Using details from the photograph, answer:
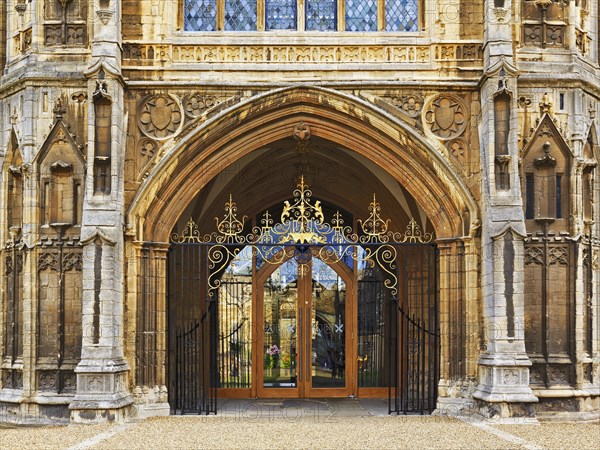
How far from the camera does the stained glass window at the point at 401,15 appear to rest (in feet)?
47.5

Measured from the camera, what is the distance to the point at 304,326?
57.5 ft

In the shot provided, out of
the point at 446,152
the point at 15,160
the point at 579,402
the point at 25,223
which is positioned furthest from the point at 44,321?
the point at 579,402

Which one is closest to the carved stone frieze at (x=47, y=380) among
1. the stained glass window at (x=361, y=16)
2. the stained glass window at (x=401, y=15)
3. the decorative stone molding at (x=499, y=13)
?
the stained glass window at (x=361, y=16)

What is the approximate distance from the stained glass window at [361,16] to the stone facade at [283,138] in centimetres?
15

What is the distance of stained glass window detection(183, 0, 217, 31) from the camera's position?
568 inches

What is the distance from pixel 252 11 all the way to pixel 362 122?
7.38 feet

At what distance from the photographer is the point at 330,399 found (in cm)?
1705

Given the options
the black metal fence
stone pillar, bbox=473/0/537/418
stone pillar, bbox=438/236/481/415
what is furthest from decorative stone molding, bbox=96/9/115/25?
stone pillar, bbox=438/236/481/415

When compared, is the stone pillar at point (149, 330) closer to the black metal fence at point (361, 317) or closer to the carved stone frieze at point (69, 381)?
the carved stone frieze at point (69, 381)

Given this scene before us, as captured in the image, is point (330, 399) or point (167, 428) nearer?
point (167, 428)

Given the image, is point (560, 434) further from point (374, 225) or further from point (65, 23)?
point (65, 23)

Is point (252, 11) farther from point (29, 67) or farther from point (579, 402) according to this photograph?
point (579, 402)

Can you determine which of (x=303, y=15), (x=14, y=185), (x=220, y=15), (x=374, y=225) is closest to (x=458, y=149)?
(x=374, y=225)

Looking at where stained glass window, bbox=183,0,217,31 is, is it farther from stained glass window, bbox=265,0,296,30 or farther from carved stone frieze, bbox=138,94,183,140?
carved stone frieze, bbox=138,94,183,140
